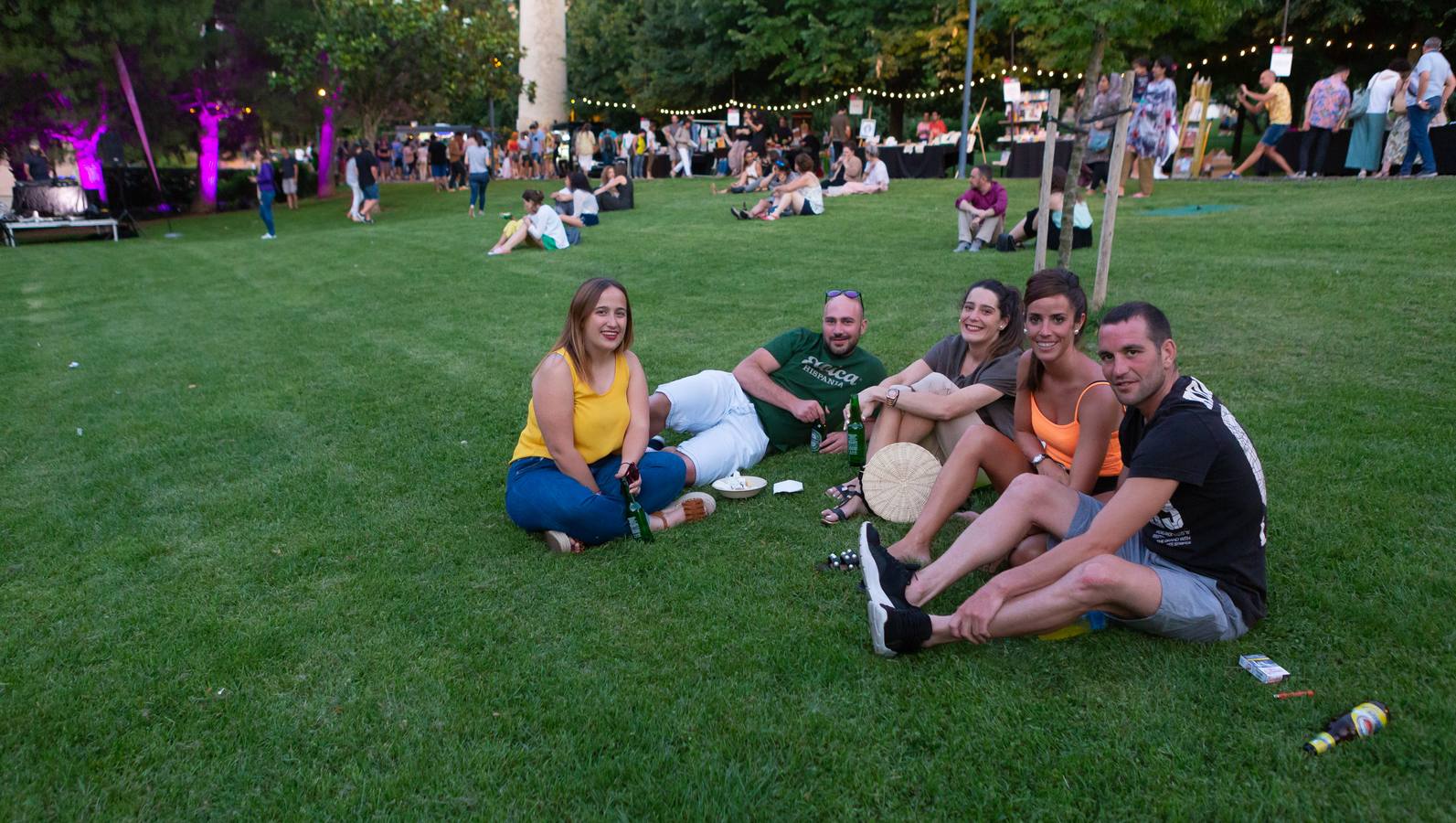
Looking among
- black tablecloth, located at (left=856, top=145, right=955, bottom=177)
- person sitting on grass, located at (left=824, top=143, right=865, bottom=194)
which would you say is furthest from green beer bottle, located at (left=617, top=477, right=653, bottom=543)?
black tablecloth, located at (left=856, top=145, right=955, bottom=177)

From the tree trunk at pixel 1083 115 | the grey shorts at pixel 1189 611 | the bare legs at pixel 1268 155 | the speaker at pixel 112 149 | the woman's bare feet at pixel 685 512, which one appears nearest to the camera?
the grey shorts at pixel 1189 611

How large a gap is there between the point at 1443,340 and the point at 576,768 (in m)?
6.89

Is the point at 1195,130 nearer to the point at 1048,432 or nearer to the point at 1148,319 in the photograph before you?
the point at 1048,432

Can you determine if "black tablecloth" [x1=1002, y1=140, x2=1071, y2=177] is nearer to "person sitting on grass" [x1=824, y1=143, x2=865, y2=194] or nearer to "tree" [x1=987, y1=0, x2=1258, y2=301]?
"person sitting on grass" [x1=824, y1=143, x2=865, y2=194]

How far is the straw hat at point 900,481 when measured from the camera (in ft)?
15.1

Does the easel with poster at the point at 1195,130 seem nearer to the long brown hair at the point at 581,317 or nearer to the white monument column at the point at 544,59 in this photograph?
the long brown hair at the point at 581,317

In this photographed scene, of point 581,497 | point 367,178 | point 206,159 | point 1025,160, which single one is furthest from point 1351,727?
point 206,159

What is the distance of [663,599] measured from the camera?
3.83m

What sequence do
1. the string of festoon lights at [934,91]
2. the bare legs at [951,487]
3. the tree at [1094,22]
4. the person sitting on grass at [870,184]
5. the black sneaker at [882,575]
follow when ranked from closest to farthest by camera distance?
the black sneaker at [882,575], the bare legs at [951,487], the tree at [1094,22], the person sitting on grass at [870,184], the string of festoon lights at [934,91]

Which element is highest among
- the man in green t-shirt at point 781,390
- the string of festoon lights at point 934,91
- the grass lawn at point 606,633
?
the string of festoon lights at point 934,91

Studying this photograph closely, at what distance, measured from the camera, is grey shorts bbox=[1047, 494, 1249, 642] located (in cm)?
317

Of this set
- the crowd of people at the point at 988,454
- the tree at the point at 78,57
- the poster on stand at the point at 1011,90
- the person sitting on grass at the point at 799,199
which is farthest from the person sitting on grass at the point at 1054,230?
the tree at the point at 78,57

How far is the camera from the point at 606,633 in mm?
3572

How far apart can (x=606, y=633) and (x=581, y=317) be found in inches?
61.7
